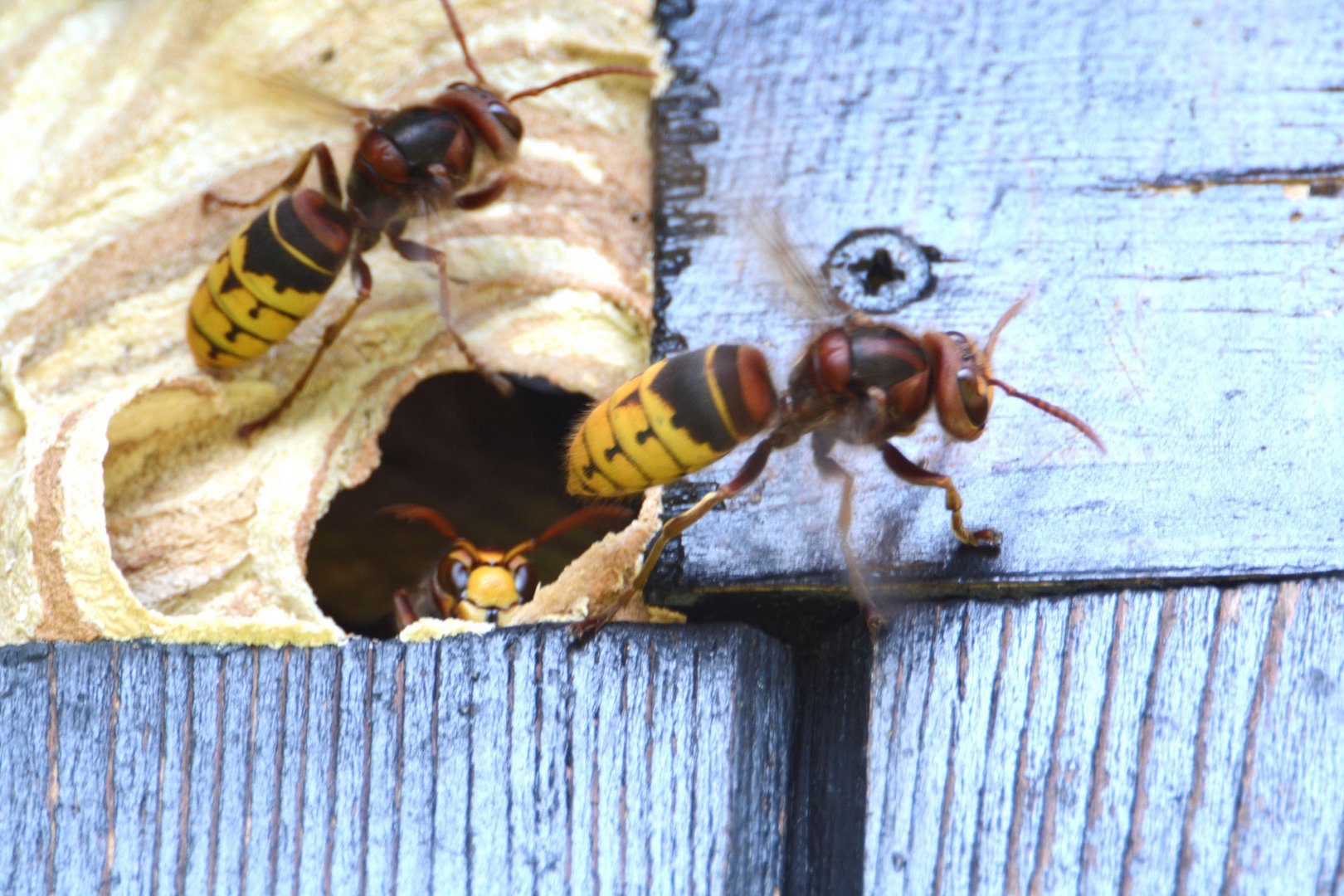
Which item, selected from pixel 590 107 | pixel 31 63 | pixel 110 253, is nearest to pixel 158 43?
pixel 31 63

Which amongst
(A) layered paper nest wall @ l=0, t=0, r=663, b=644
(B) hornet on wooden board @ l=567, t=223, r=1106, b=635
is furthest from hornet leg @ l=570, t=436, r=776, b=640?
(A) layered paper nest wall @ l=0, t=0, r=663, b=644

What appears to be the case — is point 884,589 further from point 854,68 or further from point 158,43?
point 158,43

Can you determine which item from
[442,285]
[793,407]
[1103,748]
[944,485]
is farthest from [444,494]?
[1103,748]

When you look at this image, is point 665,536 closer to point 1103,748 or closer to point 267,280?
point 1103,748

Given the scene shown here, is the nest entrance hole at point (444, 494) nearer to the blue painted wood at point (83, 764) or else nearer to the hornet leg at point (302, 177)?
the hornet leg at point (302, 177)

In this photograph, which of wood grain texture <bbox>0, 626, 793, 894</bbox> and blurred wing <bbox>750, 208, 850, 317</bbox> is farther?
blurred wing <bbox>750, 208, 850, 317</bbox>

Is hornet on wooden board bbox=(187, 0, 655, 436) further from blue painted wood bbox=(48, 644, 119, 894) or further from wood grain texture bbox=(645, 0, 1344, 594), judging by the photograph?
blue painted wood bbox=(48, 644, 119, 894)

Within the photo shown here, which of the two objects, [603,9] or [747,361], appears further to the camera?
[603,9]
